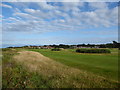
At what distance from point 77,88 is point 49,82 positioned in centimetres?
144

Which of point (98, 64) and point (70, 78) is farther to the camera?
point (98, 64)

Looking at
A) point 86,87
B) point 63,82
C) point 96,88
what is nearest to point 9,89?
point 63,82

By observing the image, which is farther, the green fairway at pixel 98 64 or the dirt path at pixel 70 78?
the green fairway at pixel 98 64

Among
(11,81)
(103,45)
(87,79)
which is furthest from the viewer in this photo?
→ (103,45)

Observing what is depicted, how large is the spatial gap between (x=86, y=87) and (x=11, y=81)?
12.1 feet

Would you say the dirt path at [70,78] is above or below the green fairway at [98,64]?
above

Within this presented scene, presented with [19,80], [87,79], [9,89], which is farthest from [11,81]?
[87,79]

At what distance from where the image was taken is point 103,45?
65875 mm

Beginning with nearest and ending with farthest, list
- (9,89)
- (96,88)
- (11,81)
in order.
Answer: (9,89) < (96,88) < (11,81)

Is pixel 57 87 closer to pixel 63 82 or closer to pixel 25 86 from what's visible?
pixel 63 82

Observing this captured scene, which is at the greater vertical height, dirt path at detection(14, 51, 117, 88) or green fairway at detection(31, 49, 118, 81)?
dirt path at detection(14, 51, 117, 88)

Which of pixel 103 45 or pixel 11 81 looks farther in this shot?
pixel 103 45

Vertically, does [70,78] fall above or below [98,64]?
above

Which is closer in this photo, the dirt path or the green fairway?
the dirt path
